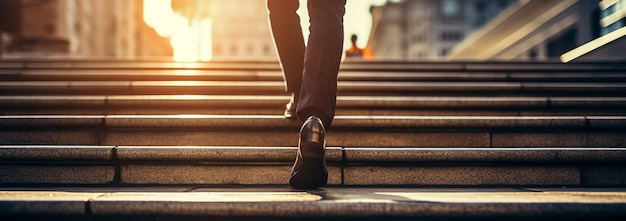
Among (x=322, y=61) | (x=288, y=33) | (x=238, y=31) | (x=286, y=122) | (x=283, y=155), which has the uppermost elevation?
(x=238, y=31)

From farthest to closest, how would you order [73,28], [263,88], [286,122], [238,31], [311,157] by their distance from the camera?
[238,31], [73,28], [263,88], [286,122], [311,157]

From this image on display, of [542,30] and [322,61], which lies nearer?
[322,61]

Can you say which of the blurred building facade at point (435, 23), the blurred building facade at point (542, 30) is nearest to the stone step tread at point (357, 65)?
the blurred building facade at point (542, 30)

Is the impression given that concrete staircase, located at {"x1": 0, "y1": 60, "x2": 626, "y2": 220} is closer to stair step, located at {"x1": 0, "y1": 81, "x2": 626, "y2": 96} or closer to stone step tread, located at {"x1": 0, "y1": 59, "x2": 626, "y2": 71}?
stair step, located at {"x1": 0, "y1": 81, "x2": 626, "y2": 96}

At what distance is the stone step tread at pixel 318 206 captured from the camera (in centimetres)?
199

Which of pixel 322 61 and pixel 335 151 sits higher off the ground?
pixel 322 61

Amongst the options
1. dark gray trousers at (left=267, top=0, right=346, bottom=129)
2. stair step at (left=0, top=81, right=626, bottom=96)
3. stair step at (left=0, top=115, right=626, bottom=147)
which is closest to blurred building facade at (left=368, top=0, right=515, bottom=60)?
stair step at (left=0, top=81, right=626, bottom=96)

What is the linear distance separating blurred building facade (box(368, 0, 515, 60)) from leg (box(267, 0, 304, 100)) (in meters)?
74.3

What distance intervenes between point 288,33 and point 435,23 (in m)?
82.0

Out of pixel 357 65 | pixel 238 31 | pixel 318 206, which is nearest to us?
pixel 318 206

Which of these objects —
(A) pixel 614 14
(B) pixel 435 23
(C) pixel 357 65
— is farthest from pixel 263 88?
(B) pixel 435 23

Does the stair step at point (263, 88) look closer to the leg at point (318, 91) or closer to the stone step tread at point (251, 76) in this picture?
the stone step tread at point (251, 76)

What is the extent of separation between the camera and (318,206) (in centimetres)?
201

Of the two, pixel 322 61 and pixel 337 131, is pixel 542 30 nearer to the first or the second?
pixel 337 131
